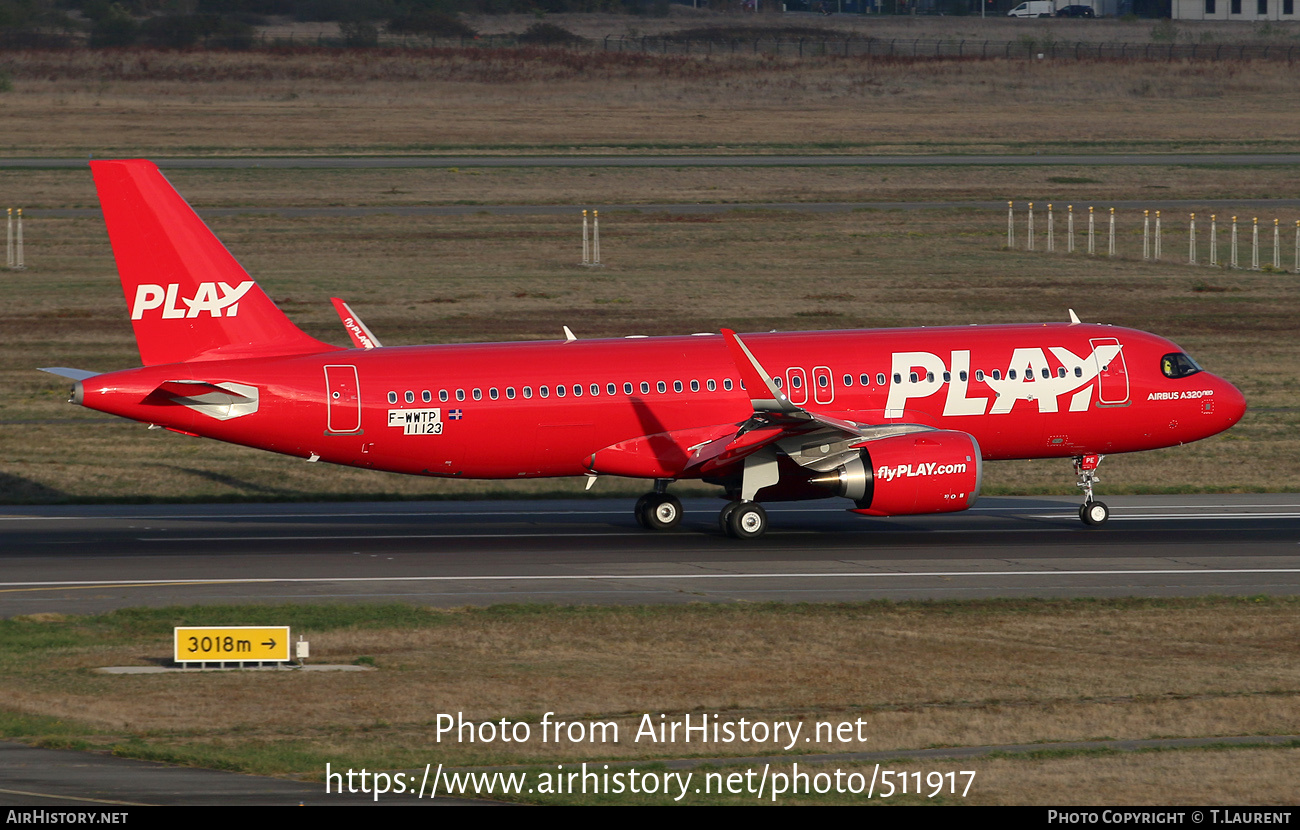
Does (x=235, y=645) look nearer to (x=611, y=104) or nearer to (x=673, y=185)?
(x=673, y=185)

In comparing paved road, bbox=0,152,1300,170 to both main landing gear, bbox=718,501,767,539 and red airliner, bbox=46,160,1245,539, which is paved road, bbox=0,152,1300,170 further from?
main landing gear, bbox=718,501,767,539

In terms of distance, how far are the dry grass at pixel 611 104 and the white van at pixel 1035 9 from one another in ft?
181

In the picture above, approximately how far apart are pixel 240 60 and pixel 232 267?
360ft

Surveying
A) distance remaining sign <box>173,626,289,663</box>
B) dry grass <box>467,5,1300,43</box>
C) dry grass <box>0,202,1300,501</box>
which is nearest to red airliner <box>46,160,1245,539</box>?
dry grass <box>0,202,1300,501</box>

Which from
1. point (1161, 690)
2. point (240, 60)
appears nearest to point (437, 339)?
point (1161, 690)

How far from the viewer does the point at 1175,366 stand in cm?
3834

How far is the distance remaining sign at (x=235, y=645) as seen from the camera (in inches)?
966

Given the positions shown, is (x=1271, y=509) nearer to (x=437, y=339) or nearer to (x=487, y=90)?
(x=437, y=339)

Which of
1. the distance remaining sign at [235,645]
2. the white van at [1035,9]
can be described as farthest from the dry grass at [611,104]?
the distance remaining sign at [235,645]

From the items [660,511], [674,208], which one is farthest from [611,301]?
[660,511]

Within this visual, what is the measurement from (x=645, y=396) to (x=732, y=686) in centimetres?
1306

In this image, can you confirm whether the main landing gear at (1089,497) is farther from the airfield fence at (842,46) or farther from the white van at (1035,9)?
the white van at (1035,9)

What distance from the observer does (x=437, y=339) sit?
59.3 metres

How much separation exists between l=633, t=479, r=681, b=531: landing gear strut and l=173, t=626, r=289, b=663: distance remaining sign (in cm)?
1406
